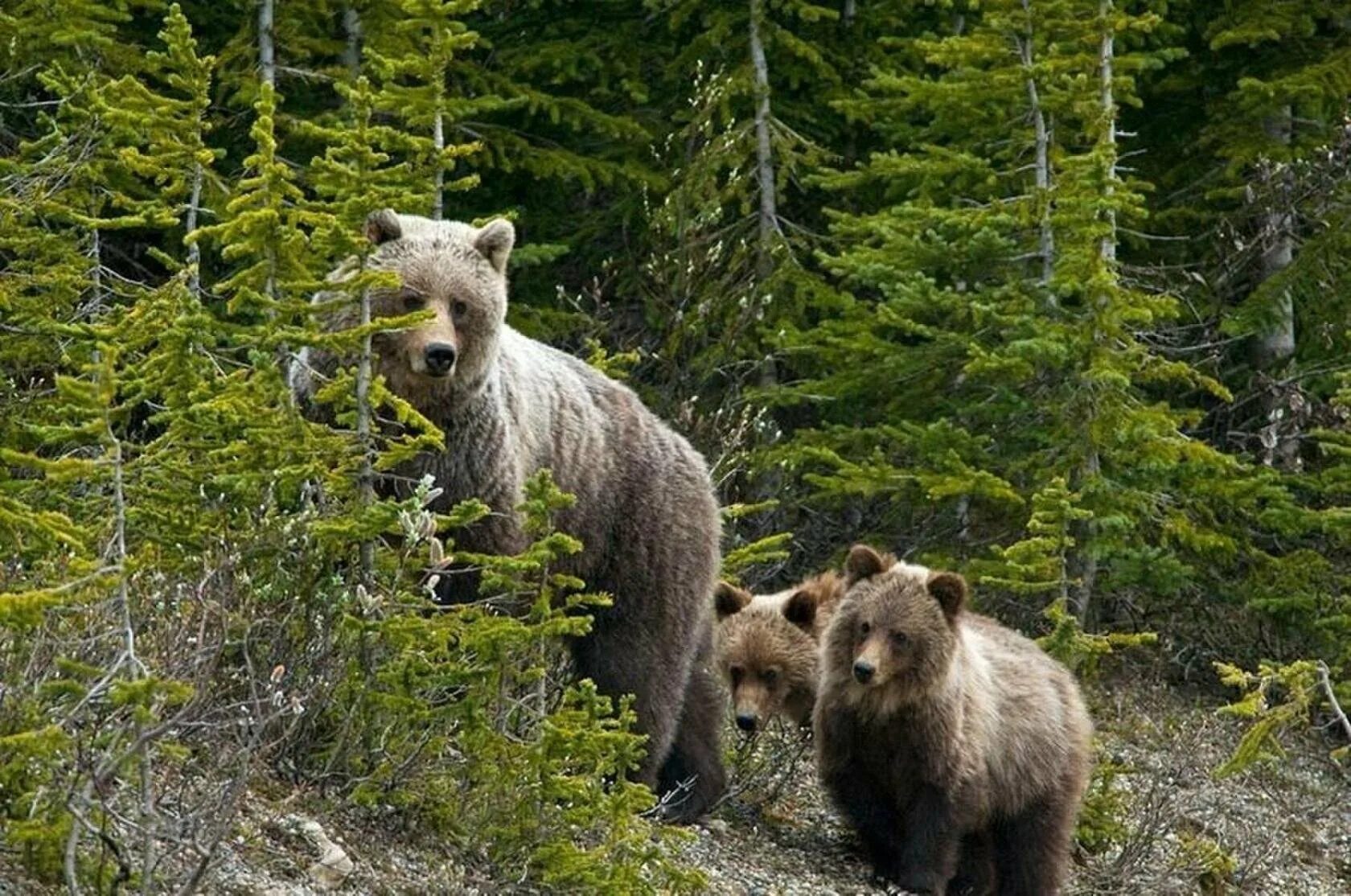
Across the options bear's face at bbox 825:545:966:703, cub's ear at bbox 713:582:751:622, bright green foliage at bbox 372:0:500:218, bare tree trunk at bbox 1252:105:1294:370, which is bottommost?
cub's ear at bbox 713:582:751:622

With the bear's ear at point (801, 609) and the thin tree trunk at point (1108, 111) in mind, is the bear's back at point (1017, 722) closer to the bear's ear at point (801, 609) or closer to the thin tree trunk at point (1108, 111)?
the bear's ear at point (801, 609)

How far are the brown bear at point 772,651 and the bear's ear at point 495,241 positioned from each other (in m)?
2.68

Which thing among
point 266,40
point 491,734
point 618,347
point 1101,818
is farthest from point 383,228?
point 618,347

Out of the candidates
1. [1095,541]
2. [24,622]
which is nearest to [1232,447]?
[1095,541]

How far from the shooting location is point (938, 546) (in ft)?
48.0

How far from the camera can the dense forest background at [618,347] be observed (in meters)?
7.45

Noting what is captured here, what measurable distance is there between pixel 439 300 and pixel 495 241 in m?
0.50

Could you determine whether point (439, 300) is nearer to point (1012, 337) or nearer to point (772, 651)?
point (772, 651)

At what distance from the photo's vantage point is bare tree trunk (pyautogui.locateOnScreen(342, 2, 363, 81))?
Answer: 1547cm

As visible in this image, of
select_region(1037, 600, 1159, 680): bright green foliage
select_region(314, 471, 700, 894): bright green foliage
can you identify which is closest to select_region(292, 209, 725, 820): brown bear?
select_region(314, 471, 700, 894): bright green foliage

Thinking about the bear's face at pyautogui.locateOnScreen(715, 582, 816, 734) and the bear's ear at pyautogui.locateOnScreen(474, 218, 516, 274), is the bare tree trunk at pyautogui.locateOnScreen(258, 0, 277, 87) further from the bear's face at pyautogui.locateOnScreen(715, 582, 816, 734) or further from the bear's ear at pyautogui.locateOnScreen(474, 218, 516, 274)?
the bear's ear at pyautogui.locateOnScreen(474, 218, 516, 274)

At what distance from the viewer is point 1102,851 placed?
38.2ft

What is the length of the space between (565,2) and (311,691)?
10.8 metres

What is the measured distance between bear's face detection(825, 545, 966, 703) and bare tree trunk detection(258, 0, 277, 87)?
5982mm
